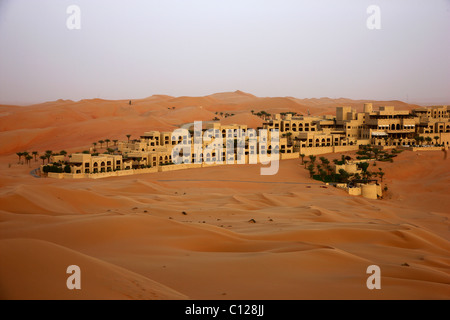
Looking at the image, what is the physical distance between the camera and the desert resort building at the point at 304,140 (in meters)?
40.2

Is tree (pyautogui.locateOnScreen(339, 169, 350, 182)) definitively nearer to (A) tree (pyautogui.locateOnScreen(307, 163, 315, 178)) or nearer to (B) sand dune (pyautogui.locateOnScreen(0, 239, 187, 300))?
(A) tree (pyautogui.locateOnScreen(307, 163, 315, 178))

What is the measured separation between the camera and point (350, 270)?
8.69 m

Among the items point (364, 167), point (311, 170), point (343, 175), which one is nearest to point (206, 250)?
point (343, 175)

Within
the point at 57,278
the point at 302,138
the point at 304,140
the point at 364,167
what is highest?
the point at 57,278

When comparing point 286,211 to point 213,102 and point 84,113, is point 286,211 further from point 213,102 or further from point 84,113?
point 213,102

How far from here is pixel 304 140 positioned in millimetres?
50125

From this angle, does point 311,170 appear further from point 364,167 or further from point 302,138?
point 302,138

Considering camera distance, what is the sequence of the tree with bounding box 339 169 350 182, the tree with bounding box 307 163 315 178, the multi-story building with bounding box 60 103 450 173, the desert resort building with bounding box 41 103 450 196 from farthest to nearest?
the multi-story building with bounding box 60 103 450 173
the desert resort building with bounding box 41 103 450 196
the tree with bounding box 307 163 315 178
the tree with bounding box 339 169 350 182

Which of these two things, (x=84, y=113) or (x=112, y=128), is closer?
(x=112, y=128)

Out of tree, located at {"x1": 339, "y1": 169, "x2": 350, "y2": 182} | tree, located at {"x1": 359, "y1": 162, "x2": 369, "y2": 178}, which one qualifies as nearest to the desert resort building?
tree, located at {"x1": 359, "y1": 162, "x2": 369, "y2": 178}

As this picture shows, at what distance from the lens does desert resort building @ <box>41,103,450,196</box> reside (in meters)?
40.2

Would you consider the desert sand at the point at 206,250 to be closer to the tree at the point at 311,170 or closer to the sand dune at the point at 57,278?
the sand dune at the point at 57,278

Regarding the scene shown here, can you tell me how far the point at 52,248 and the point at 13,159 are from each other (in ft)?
167
